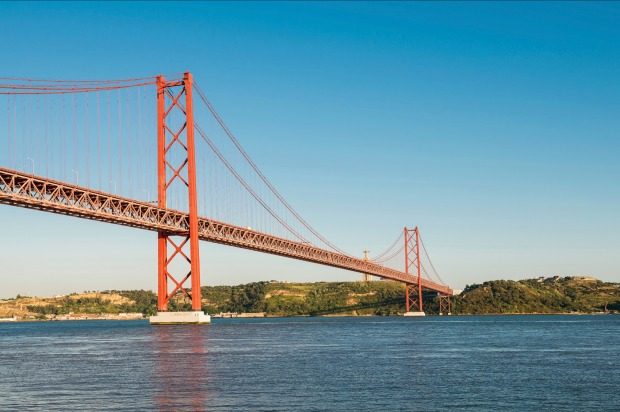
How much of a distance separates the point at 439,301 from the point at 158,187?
110815 millimetres

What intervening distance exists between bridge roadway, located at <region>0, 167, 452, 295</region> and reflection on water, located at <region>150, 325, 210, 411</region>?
15.2 m

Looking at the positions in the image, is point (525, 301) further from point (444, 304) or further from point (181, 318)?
point (181, 318)

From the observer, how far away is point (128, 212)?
72.1 m

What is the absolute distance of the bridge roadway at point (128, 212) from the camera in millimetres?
59938

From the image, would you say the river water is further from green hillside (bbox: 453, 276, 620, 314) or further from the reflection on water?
green hillside (bbox: 453, 276, 620, 314)

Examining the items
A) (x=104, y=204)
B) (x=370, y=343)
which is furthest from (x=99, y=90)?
(x=370, y=343)

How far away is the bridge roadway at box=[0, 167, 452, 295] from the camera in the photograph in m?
59.9

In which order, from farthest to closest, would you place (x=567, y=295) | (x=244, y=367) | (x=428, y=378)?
(x=567, y=295)
(x=244, y=367)
(x=428, y=378)

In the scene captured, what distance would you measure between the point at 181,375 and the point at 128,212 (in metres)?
41.1

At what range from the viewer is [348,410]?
2344cm

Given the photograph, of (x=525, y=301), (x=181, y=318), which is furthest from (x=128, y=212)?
(x=525, y=301)

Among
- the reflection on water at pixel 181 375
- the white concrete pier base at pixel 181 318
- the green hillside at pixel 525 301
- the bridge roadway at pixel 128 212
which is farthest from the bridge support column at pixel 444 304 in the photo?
the reflection on water at pixel 181 375

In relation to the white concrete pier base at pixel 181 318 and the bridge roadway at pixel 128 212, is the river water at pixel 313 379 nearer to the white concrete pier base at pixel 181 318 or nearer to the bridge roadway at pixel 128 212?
the bridge roadway at pixel 128 212

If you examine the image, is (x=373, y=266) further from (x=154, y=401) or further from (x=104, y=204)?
(x=154, y=401)
